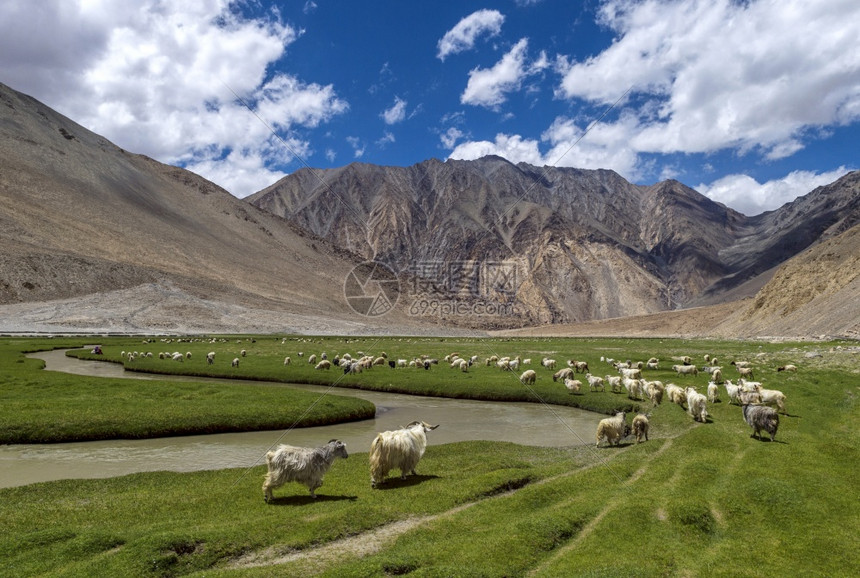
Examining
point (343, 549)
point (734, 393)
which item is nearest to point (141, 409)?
point (343, 549)

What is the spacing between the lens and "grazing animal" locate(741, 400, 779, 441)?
61.1ft

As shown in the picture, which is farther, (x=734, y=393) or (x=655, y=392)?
(x=655, y=392)

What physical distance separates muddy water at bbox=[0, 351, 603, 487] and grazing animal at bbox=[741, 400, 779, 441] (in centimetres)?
660

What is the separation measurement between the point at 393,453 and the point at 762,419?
14147 mm

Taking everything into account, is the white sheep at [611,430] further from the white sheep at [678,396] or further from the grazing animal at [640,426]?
the white sheep at [678,396]

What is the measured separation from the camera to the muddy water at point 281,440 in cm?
1864

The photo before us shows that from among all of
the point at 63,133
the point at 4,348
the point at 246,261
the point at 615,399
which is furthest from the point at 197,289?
the point at 615,399

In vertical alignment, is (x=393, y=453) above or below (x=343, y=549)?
above

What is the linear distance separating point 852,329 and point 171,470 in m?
88.5

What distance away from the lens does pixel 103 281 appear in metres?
127

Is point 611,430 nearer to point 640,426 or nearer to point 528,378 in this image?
point 640,426

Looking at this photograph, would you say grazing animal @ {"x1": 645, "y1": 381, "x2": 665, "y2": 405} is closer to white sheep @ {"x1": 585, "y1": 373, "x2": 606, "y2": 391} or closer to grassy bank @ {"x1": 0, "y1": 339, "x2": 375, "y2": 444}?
white sheep @ {"x1": 585, "y1": 373, "x2": 606, "y2": 391}

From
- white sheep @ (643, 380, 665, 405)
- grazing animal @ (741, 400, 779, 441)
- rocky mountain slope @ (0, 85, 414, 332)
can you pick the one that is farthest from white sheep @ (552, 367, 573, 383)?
rocky mountain slope @ (0, 85, 414, 332)

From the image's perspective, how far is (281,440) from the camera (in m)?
23.3
